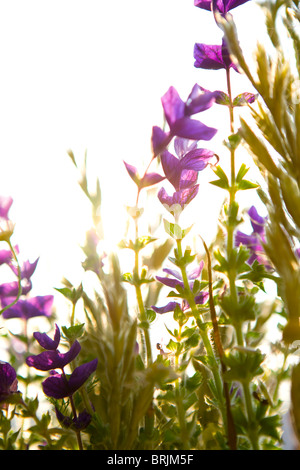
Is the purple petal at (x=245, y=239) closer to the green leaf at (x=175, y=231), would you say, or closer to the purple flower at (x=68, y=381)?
the green leaf at (x=175, y=231)

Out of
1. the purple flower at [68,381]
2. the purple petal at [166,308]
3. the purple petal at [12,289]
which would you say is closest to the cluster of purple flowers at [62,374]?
the purple flower at [68,381]

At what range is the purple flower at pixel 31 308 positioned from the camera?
0.75 metres

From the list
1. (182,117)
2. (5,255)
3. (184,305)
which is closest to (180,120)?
(182,117)

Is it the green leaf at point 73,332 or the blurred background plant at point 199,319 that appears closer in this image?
the blurred background plant at point 199,319

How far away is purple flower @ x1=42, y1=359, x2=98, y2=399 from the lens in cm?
49

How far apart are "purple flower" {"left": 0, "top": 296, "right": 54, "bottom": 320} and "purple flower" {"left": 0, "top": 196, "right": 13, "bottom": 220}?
0.65 ft

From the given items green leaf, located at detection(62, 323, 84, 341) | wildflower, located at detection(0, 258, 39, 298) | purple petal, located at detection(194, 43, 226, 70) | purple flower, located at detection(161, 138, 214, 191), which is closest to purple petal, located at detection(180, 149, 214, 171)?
purple flower, located at detection(161, 138, 214, 191)

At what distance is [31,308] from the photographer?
753mm

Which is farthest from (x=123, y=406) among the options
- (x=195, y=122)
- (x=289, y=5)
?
(x=289, y=5)

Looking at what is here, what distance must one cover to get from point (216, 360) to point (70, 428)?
164 mm

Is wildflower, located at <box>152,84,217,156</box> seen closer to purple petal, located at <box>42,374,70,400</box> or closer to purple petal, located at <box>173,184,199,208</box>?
purple petal, located at <box>173,184,199,208</box>

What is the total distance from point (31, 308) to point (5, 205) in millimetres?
215

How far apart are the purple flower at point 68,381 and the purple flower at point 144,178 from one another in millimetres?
184
